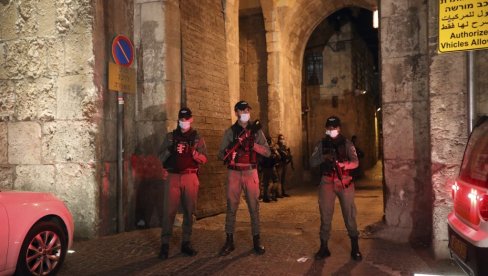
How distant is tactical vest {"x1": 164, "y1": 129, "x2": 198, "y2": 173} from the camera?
597 centimetres

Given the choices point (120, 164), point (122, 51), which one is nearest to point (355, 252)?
point (120, 164)

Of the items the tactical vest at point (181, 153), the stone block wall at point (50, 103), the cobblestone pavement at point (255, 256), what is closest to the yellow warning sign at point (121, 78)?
the stone block wall at point (50, 103)

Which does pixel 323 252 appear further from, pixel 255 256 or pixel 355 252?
pixel 255 256

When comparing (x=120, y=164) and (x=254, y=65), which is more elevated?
(x=254, y=65)

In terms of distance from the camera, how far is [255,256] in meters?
5.89

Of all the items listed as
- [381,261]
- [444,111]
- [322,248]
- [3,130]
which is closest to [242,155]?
[322,248]

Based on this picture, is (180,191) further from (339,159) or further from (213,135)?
(213,135)

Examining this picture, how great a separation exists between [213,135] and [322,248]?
4.02 metres

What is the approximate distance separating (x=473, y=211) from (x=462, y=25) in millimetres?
2541

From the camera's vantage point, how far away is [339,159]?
568 cm

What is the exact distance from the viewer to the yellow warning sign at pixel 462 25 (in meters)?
4.96

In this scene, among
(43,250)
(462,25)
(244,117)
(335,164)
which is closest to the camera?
(43,250)

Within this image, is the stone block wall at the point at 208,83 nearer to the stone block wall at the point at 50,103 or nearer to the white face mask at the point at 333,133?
the stone block wall at the point at 50,103

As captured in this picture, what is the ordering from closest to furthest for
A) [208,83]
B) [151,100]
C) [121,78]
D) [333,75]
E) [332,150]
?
[332,150] → [121,78] → [151,100] → [208,83] → [333,75]
